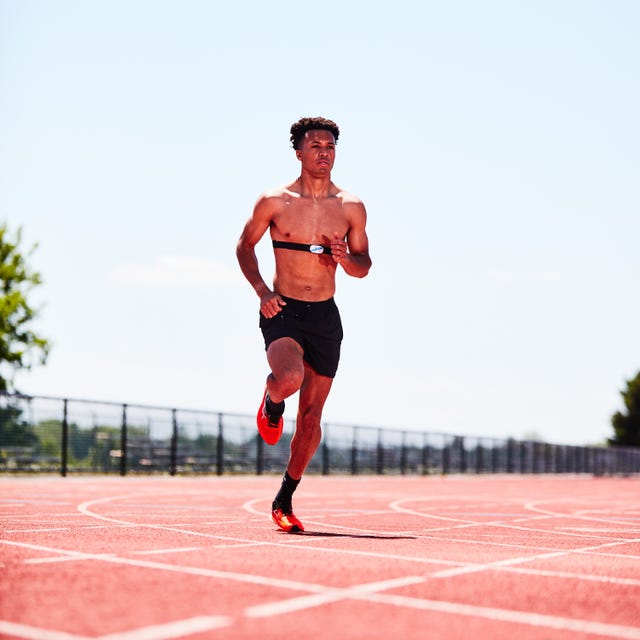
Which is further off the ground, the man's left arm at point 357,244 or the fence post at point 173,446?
the man's left arm at point 357,244

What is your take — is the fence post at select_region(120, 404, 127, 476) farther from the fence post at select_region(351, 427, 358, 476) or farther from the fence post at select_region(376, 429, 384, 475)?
the fence post at select_region(376, 429, 384, 475)

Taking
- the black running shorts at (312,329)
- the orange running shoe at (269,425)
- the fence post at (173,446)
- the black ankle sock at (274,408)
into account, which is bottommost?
the fence post at (173,446)

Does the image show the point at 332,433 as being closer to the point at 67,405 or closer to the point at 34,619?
the point at 67,405

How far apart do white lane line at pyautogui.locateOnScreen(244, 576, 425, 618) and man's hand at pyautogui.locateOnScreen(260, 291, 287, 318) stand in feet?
9.18

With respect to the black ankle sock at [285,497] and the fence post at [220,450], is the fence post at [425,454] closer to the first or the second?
the fence post at [220,450]

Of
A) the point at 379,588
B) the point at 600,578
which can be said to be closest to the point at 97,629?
the point at 379,588

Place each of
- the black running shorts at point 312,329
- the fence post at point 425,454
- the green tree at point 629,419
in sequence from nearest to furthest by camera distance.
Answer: the black running shorts at point 312,329
the fence post at point 425,454
the green tree at point 629,419

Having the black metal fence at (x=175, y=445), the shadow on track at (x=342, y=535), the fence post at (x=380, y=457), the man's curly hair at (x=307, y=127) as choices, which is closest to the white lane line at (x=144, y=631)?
the shadow on track at (x=342, y=535)

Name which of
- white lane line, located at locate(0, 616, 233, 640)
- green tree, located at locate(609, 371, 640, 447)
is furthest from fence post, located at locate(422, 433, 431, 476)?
green tree, located at locate(609, 371, 640, 447)

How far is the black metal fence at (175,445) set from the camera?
19828 mm

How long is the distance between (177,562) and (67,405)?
16827 mm

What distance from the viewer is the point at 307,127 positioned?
268 inches

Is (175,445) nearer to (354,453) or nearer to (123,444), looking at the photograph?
(123,444)

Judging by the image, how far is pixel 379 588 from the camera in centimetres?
353
